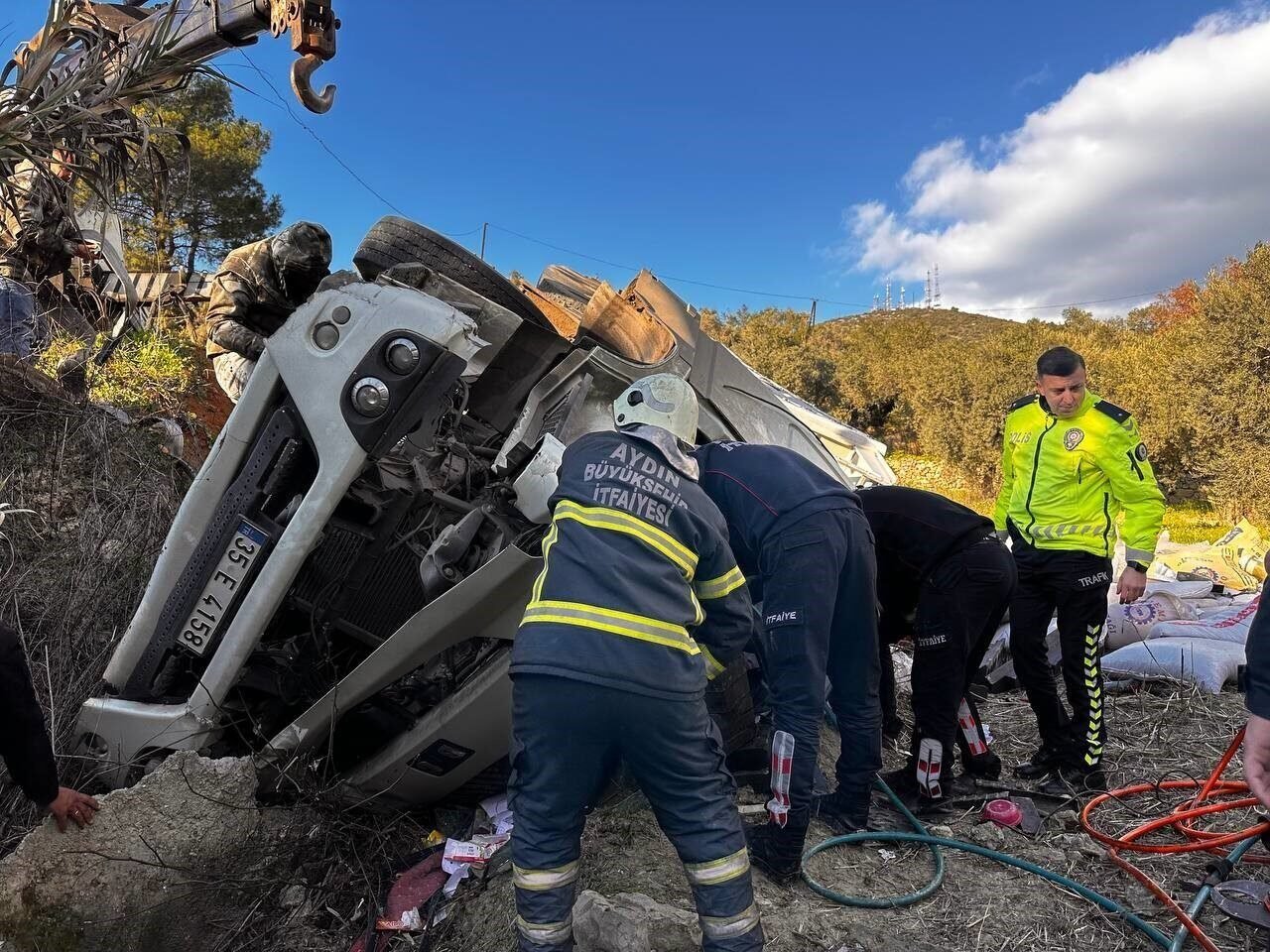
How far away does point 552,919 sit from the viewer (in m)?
2.02

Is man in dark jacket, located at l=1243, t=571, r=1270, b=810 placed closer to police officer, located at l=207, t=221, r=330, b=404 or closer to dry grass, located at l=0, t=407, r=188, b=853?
police officer, located at l=207, t=221, r=330, b=404

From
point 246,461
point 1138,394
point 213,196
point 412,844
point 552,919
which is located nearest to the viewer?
point 552,919

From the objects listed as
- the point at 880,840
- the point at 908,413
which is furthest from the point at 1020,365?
the point at 880,840

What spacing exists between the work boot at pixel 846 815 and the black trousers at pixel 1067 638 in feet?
3.71

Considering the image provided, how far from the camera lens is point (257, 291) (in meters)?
3.74

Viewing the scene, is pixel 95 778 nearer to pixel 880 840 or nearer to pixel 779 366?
pixel 880 840

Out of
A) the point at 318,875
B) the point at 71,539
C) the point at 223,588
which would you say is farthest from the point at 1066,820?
the point at 71,539

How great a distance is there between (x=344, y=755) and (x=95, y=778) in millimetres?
769

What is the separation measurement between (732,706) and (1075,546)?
5.68 feet

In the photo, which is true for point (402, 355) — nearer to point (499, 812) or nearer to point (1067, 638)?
point (499, 812)

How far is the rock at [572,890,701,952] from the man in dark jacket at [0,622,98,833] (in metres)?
1.43

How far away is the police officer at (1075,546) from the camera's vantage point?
362 centimetres

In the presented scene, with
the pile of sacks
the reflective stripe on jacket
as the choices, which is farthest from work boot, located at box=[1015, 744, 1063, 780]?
the reflective stripe on jacket

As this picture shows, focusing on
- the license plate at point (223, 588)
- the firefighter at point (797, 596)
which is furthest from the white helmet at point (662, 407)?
the license plate at point (223, 588)
